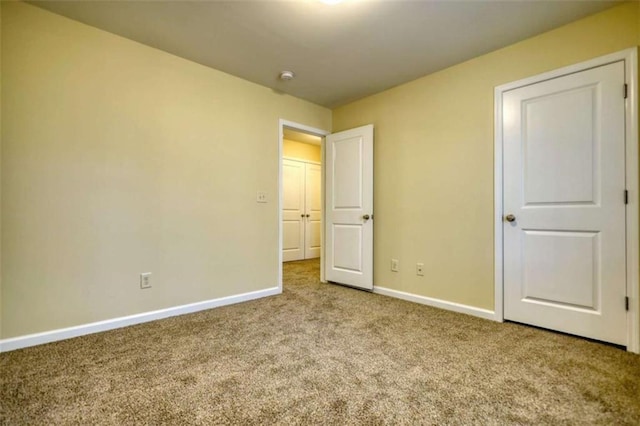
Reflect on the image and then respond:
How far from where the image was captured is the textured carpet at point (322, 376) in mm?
1303

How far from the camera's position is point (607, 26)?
2.01 m

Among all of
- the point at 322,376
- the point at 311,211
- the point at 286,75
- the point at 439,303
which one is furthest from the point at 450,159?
the point at 311,211

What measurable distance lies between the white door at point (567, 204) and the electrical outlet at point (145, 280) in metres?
2.97

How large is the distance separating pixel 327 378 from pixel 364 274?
1.91 meters

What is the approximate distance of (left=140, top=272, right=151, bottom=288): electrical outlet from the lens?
8.03 ft

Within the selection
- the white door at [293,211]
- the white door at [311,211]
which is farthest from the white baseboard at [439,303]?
the white door at [311,211]

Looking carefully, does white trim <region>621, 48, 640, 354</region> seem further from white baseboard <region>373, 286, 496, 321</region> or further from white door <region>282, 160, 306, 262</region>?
white door <region>282, 160, 306, 262</region>

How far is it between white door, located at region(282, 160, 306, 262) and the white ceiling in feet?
9.55

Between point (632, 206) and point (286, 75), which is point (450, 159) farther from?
point (286, 75)

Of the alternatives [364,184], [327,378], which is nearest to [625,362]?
[327,378]

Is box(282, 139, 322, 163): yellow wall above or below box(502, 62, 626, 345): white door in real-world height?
above

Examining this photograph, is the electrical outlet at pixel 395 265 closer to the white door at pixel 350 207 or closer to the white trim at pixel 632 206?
the white door at pixel 350 207

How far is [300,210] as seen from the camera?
5930mm

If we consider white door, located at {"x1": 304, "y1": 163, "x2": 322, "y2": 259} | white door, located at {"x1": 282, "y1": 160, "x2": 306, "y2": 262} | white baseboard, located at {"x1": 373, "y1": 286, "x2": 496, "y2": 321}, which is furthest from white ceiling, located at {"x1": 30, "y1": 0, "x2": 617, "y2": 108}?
white door, located at {"x1": 304, "y1": 163, "x2": 322, "y2": 259}
